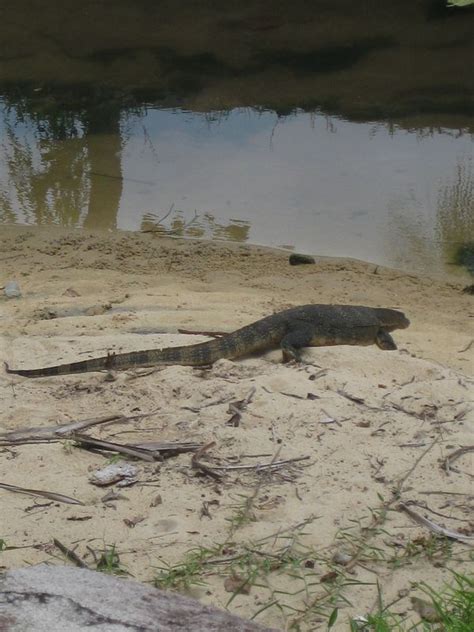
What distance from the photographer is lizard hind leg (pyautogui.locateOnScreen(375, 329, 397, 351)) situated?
6695mm

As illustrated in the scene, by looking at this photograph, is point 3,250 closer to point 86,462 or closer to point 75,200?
point 75,200

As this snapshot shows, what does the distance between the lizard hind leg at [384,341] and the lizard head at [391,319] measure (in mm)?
113

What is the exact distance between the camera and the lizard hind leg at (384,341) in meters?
6.70

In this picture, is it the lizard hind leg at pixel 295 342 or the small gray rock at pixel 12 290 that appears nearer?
the lizard hind leg at pixel 295 342

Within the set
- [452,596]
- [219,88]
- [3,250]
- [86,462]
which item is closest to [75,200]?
[3,250]

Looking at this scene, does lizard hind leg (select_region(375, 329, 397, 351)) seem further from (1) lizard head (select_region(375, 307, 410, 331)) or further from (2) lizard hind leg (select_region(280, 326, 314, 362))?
(2) lizard hind leg (select_region(280, 326, 314, 362))

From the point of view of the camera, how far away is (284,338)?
6.33 metres

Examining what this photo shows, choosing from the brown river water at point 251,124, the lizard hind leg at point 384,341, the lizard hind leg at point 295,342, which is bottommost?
the lizard hind leg at point 384,341

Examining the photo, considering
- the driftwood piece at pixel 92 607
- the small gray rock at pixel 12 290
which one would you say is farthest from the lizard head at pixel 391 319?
the driftwood piece at pixel 92 607

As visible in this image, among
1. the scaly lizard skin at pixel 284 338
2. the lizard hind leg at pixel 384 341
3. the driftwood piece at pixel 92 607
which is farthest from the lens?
the lizard hind leg at pixel 384 341

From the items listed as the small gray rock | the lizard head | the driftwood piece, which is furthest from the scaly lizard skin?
the driftwood piece

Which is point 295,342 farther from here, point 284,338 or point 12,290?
point 12,290

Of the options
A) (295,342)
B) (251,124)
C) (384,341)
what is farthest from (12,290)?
(251,124)

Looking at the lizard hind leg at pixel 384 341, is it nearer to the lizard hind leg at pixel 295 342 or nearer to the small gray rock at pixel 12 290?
the lizard hind leg at pixel 295 342
